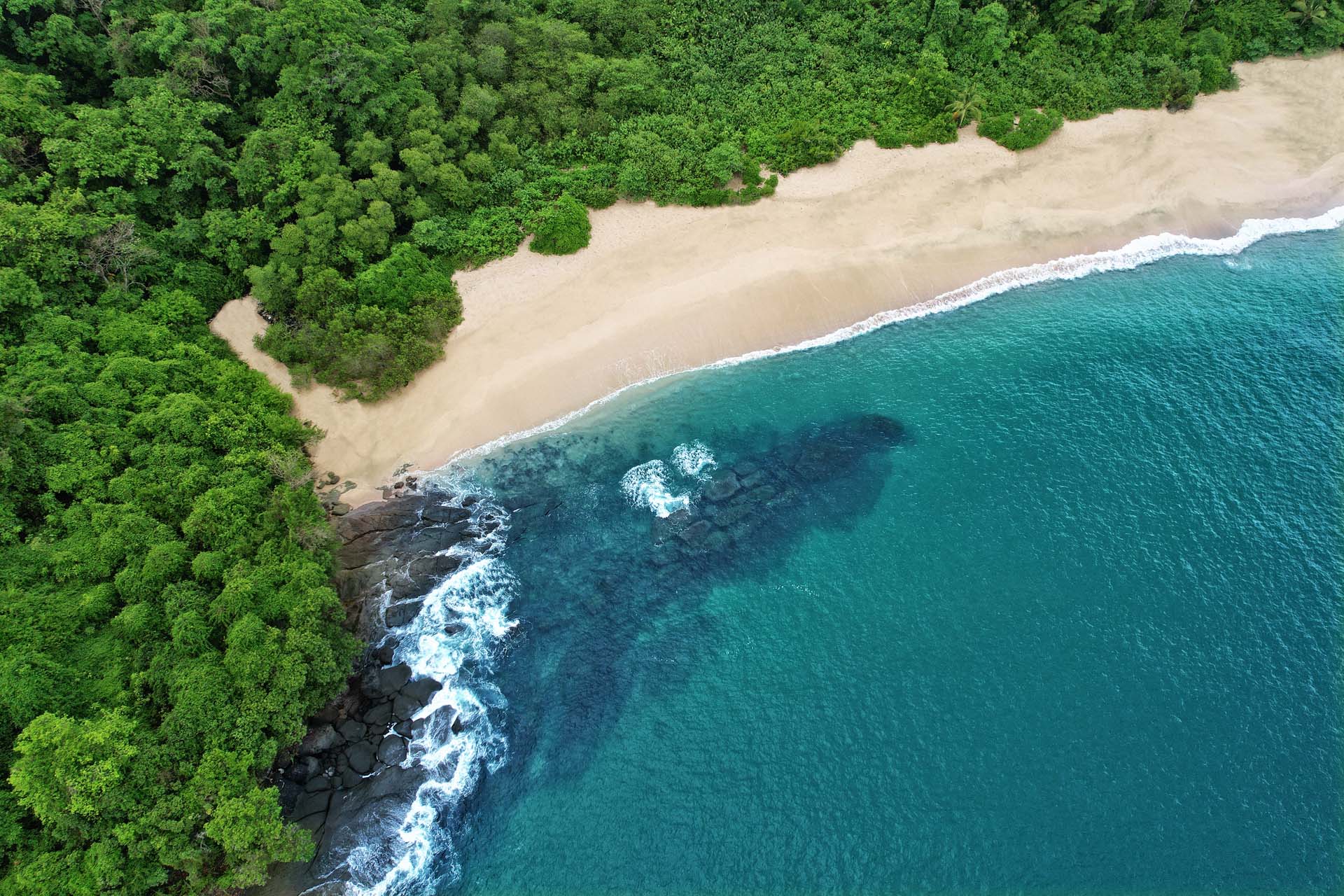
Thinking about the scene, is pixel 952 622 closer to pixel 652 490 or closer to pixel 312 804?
pixel 652 490

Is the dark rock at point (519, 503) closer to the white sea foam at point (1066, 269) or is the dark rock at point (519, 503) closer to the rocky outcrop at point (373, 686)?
the rocky outcrop at point (373, 686)

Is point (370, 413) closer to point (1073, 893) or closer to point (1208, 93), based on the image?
point (1073, 893)

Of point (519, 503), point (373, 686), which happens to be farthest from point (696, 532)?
point (373, 686)

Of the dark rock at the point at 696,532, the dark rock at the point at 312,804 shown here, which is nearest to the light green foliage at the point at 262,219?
the dark rock at the point at 312,804

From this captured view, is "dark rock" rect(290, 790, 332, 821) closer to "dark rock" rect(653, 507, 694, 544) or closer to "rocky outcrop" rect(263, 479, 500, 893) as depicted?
"rocky outcrop" rect(263, 479, 500, 893)

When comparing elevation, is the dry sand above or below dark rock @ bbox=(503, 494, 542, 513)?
above

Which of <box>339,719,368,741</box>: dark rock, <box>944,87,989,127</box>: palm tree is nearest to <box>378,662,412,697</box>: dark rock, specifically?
<box>339,719,368,741</box>: dark rock
